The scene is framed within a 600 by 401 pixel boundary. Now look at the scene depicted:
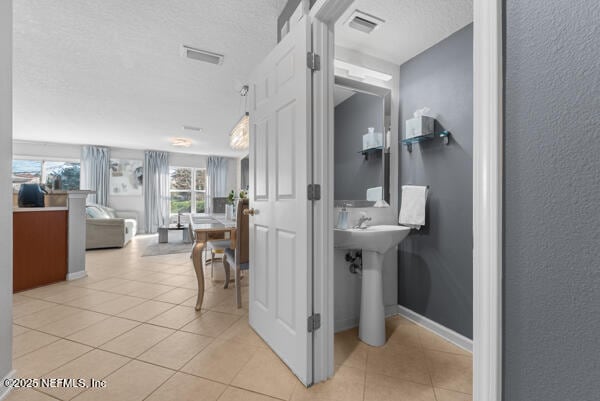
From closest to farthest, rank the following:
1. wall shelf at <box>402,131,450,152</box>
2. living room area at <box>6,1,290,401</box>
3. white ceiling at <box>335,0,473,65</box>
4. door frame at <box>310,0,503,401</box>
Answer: door frame at <box>310,0,503,401</box> < living room area at <box>6,1,290,401</box> < white ceiling at <box>335,0,473,65</box> < wall shelf at <box>402,131,450,152</box>

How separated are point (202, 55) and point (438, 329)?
10.3 feet

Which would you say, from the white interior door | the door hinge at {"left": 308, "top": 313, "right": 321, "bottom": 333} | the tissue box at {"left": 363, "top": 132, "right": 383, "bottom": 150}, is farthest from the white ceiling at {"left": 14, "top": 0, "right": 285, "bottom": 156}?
the door hinge at {"left": 308, "top": 313, "right": 321, "bottom": 333}

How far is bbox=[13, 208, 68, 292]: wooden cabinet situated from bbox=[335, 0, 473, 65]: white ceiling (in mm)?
3604

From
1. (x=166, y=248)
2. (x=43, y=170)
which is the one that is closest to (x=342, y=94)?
(x=166, y=248)

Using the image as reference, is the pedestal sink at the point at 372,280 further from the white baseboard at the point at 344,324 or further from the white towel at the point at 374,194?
the white towel at the point at 374,194

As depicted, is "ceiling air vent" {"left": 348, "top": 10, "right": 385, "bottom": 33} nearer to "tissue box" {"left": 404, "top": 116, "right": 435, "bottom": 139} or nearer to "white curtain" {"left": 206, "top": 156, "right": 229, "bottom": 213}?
"tissue box" {"left": 404, "top": 116, "right": 435, "bottom": 139}

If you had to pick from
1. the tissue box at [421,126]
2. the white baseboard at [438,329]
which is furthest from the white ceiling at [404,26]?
the white baseboard at [438,329]

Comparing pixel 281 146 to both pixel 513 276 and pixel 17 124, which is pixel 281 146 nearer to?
pixel 513 276

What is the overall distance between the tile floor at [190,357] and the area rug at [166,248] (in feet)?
7.33

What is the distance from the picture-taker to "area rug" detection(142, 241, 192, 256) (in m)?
4.87

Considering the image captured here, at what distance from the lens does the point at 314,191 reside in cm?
140

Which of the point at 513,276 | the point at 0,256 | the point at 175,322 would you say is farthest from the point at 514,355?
the point at 175,322

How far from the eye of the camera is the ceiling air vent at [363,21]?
5.72ft

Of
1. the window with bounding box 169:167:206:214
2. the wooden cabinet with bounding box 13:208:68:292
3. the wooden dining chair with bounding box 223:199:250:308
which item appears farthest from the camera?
the window with bounding box 169:167:206:214
